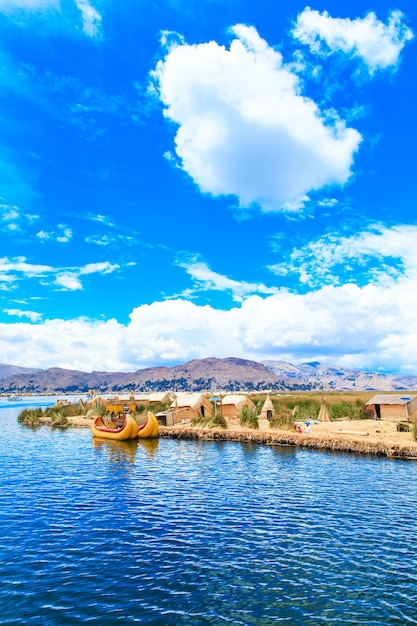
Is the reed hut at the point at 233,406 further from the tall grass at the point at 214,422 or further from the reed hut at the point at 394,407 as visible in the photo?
the reed hut at the point at 394,407

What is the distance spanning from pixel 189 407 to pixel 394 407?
1012 inches

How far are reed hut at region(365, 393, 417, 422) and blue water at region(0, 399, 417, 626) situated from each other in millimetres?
24518

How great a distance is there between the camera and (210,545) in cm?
1512

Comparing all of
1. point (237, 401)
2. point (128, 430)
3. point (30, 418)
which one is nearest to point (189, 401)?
point (237, 401)

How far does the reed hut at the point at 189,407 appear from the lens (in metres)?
56.9

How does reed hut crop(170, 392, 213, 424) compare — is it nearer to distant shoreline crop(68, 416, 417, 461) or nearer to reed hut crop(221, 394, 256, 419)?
reed hut crop(221, 394, 256, 419)

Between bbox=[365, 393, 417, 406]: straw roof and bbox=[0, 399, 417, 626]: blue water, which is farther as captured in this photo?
bbox=[365, 393, 417, 406]: straw roof

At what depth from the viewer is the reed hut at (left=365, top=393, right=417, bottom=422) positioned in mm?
50469

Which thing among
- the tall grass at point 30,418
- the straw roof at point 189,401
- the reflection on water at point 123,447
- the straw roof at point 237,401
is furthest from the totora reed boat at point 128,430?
the tall grass at point 30,418

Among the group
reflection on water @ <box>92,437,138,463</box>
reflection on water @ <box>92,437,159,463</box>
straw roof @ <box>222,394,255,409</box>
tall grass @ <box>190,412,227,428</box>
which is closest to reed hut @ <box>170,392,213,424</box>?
straw roof @ <box>222,394,255,409</box>

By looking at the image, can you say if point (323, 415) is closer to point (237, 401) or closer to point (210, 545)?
point (237, 401)

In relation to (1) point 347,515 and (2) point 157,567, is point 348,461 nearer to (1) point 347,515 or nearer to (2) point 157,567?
(1) point 347,515

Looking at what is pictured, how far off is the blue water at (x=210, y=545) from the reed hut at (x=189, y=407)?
2839 cm

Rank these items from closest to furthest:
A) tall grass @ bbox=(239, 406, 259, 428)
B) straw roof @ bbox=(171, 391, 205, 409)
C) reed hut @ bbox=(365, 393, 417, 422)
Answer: tall grass @ bbox=(239, 406, 259, 428) → reed hut @ bbox=(365, 393, 417, 422) → straw roof @ bbox=(171, 391, 205, 409)
